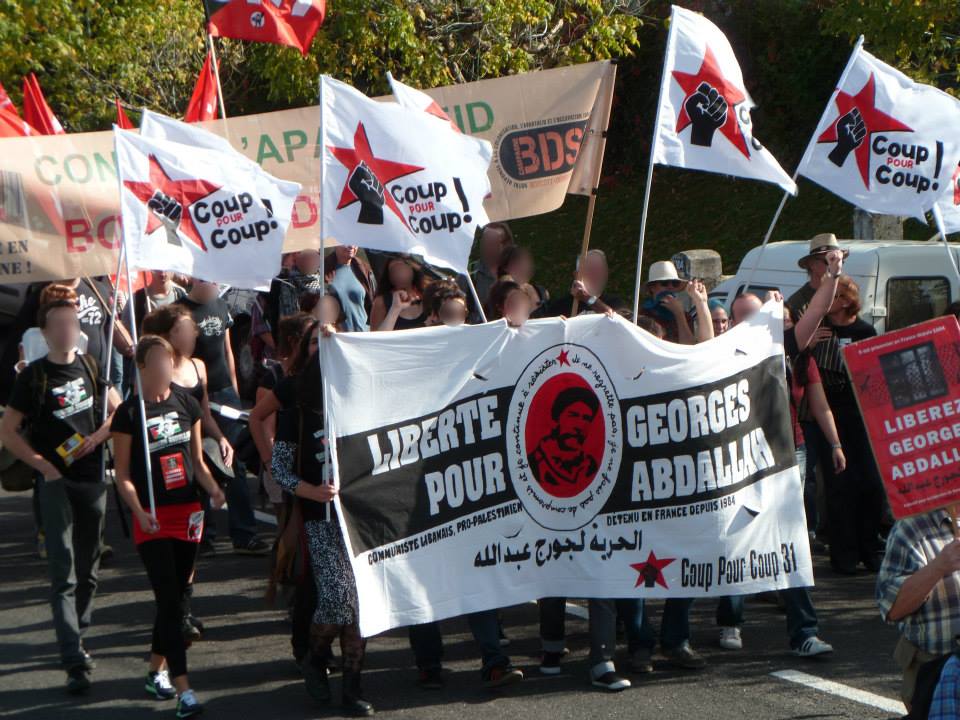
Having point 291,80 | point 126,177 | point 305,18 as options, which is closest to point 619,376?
point 126,177

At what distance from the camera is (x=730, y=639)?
6.88m

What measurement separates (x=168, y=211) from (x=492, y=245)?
12.3 feet

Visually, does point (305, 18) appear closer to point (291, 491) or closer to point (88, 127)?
point (291, 491)

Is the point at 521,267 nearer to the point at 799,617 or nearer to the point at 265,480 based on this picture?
the point at 265,480

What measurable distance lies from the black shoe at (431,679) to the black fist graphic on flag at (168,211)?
2444mm

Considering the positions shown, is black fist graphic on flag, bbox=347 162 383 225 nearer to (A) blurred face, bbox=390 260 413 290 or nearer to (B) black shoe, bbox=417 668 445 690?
(B) black shoe, bbox=417 668 445 690

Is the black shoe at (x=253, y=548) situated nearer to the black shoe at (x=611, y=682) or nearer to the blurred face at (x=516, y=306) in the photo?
the blurred face at (x=516, y=306)

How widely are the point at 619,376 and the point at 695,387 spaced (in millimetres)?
396

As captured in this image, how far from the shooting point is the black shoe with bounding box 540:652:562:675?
650 centimetres

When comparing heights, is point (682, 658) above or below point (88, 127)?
below

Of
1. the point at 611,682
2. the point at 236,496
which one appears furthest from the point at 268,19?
the point at 611,682

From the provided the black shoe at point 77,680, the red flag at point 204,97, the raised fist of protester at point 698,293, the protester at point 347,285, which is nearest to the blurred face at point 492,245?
the protester at point 347,285

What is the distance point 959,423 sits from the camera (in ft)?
14.9

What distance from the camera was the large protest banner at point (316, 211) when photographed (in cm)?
702
